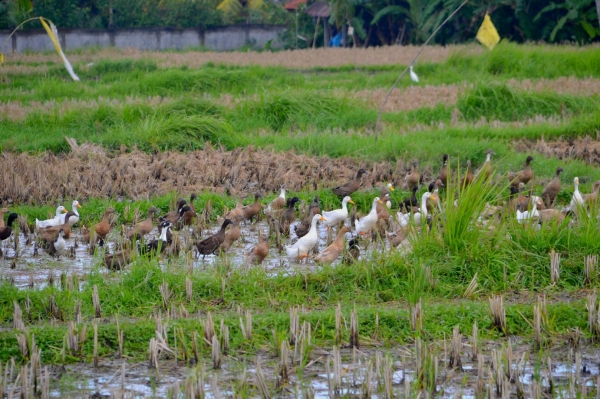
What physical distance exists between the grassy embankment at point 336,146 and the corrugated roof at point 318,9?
1189cm

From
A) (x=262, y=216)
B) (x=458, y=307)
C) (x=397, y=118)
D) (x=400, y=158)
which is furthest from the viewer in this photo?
(x=397, y=118)

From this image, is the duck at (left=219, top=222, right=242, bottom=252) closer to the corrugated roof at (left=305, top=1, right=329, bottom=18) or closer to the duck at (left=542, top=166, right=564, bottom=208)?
the duck at (left=542, top=166, right=564, bottom=208)

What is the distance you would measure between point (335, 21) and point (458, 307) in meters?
32.0

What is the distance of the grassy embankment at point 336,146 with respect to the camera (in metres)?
6.95

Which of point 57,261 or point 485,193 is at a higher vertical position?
point 485,193

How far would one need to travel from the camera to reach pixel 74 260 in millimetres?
9086

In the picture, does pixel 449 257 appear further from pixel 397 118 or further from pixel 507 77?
pixel 507 77

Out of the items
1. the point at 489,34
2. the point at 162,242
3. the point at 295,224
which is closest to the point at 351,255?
the point at 162,242

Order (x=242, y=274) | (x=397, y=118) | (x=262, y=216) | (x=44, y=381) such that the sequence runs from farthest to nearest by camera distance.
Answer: (x=397, y=118)
(x=262, y=216)
(x=242, y=274)
(x=44, y=381)

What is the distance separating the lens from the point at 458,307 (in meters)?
7.08

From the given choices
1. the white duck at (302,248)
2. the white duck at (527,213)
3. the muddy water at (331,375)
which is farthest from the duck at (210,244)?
the white duck at (527,213)

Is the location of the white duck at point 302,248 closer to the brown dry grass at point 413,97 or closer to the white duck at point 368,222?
the white duck at point 368,222

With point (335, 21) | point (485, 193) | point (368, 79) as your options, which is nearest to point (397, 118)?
point (368, 79)

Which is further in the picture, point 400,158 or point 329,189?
point 400,158
